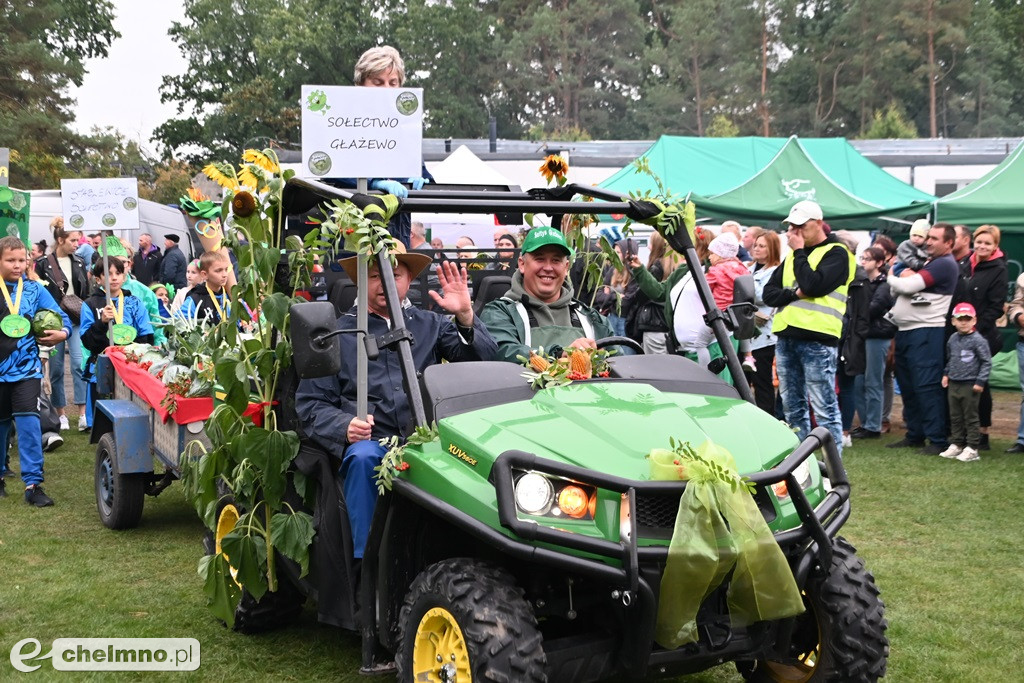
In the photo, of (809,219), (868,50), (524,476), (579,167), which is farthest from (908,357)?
(868,50)

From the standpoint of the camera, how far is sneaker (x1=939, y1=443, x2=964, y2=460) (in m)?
10.5

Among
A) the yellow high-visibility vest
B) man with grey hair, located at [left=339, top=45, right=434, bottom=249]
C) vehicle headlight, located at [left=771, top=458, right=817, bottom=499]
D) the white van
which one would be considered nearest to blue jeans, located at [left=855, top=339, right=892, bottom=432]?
the yellow high-visibility vest

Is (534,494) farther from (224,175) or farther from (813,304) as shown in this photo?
(813,304)

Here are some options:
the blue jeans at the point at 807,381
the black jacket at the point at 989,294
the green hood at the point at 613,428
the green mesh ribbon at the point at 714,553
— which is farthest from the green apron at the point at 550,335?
the black jacket at the point at 989,294

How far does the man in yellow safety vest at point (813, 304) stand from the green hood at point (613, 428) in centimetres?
546

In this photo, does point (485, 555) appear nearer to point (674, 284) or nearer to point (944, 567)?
point (944, 567)

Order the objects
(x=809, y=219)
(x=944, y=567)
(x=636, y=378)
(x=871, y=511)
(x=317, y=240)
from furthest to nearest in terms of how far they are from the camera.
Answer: (x=809, y=219)
(x=871, y=511)
(x=944, y=567)
(x=317, y=240)
(x=636, y=378)

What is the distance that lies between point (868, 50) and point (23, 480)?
57441 mm

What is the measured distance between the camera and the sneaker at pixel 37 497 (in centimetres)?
869

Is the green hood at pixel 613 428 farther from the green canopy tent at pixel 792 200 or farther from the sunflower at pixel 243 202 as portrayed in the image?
the green canopy tent at pixel 792 200

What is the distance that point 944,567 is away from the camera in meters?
6.85

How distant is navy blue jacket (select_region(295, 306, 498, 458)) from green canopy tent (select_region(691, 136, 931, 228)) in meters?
11.5

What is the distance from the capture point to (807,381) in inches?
385

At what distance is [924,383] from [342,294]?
707 cm
